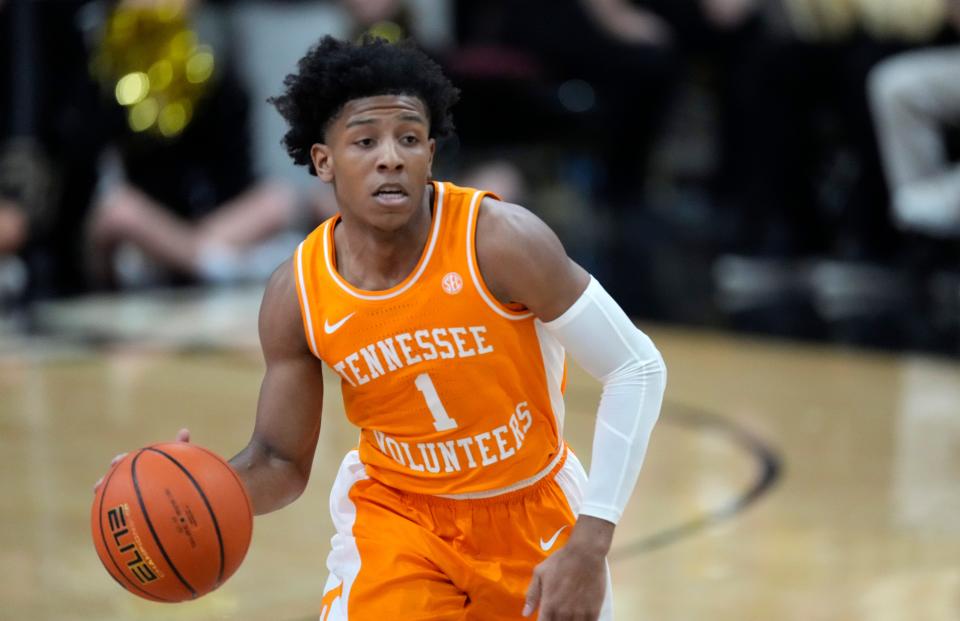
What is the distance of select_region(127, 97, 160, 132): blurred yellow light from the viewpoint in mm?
9008

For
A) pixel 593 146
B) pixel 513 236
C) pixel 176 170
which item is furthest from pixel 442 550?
pixel 593 146

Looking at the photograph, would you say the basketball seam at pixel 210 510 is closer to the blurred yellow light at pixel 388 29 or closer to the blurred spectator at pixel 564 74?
the blurred yellow light at pixel 388 29

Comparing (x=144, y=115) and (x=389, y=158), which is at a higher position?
(x=144, y=115)

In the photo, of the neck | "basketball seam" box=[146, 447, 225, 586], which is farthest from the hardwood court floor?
the neck

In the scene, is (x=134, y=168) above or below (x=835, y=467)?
above

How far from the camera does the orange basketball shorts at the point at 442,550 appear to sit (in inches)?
105

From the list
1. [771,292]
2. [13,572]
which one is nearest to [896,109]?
[771,292]

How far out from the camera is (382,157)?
102 inches

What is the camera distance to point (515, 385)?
8.96ft

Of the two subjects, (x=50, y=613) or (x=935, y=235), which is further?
(x=935, y=235)

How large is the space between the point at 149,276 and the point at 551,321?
7.05 metres

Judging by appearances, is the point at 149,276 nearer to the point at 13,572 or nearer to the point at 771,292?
the point at 771,292

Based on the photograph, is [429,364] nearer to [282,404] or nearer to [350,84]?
[282,404]

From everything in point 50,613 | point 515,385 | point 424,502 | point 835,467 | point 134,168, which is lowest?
point 835,467
